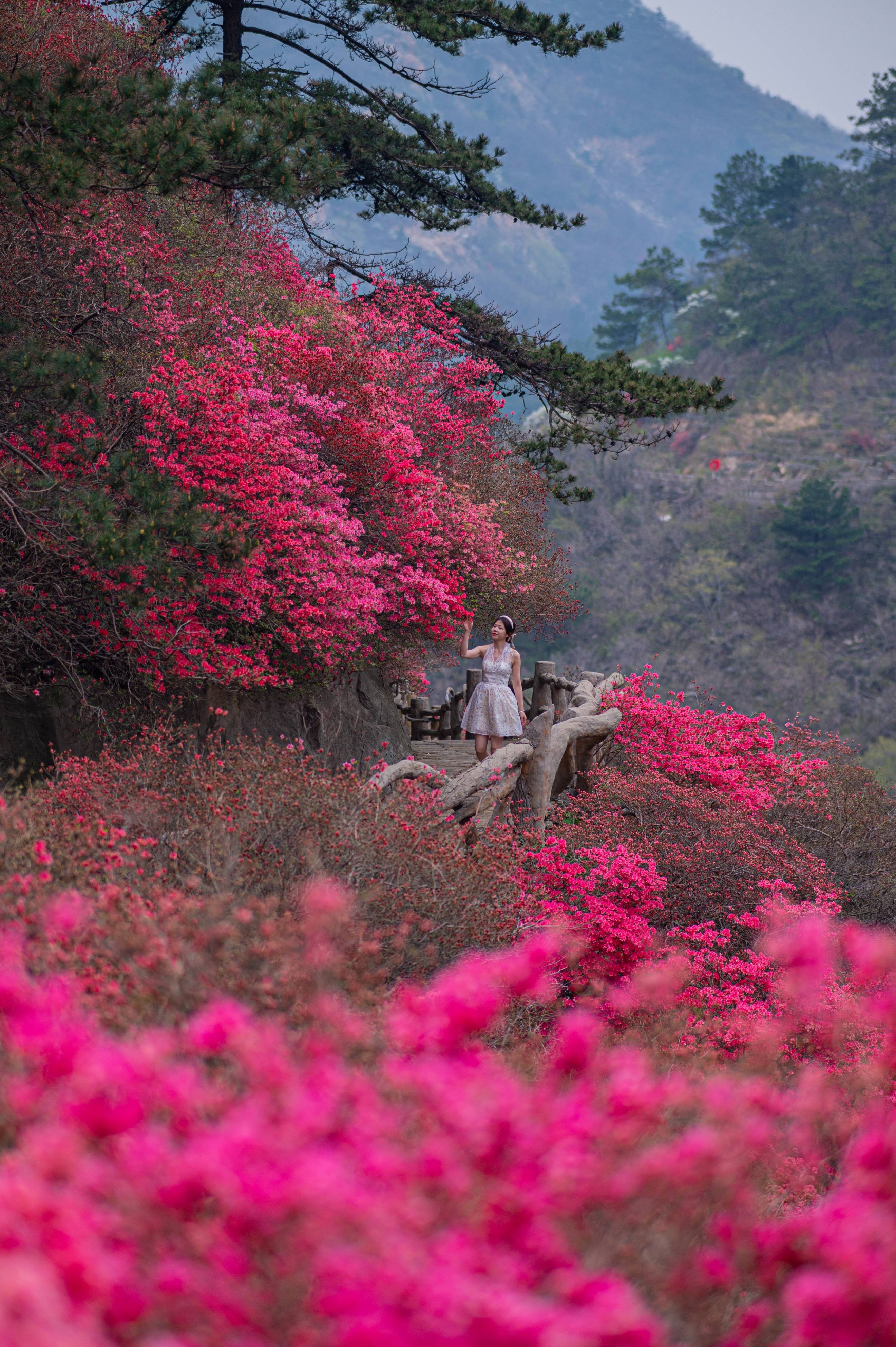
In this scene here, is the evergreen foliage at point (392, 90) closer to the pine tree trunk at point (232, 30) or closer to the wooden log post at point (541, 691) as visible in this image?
the pine tree trunk at point (232, 30)

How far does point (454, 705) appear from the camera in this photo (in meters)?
15.7

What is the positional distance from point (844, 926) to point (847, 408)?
4668 centimetres

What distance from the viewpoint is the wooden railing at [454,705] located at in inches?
511

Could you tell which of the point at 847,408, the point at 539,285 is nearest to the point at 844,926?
the point at 847,408

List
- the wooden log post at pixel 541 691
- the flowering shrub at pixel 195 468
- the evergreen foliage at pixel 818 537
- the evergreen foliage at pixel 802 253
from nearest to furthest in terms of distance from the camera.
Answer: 1. the flowering shrub at pixel 195 468
2. the wooden log post at pixel 541 691
3. the evergreen foliage at pixel 818 537
4. the evergreen foliage at pixel 802 253

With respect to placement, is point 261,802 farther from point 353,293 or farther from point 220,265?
point 353,293

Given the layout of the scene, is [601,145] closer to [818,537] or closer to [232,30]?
[818,537]

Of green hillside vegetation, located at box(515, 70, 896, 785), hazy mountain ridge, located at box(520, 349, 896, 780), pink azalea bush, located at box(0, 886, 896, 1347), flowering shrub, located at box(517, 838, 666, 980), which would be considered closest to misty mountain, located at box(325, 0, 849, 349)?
green hillside vegetation, located at box(515, 70, 896, 785)

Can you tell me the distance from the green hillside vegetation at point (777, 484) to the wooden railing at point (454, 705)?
23.2 meters

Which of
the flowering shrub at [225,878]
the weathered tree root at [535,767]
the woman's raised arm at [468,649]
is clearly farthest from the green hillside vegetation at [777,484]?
the flowering shrub at [225,878]

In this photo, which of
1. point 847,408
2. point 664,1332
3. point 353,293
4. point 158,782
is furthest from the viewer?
point 847,408

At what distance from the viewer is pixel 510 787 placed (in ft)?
26.4

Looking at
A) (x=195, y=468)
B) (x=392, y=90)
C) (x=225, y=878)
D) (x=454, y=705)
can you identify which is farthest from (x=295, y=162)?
(x=454, y=705)

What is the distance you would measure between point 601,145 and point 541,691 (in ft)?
533
